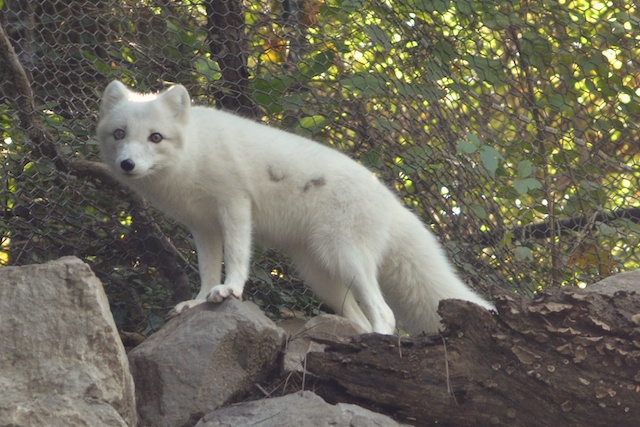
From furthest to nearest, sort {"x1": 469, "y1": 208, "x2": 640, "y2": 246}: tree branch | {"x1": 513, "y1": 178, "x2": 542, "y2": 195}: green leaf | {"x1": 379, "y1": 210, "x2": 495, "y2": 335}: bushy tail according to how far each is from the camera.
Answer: {"x1": 469, "y1": 208, "x2": 640, "y2": 246}: tree branch < {"x1": 513, "y1": 178, "x2": 542, "y2": 195}: green leaf < {"x1": 379, "y1": 210, "x2": 495, "y2": 335}: bushy tail

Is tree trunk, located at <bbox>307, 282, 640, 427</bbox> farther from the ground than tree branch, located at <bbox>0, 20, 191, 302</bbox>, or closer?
farther from the ground

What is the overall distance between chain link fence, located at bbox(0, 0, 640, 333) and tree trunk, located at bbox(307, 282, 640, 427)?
1.73 m

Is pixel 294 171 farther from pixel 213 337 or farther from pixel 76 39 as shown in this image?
pixel 76 39

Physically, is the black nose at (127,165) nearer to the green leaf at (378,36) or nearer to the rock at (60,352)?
the rock at (60,352)

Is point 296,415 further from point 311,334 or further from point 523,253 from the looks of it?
point 523,253

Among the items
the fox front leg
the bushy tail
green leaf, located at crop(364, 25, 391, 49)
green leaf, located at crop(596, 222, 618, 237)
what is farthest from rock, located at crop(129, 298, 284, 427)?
green leaf, located at crop(596, 222, 618, 237)

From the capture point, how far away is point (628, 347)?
3184 millimetres

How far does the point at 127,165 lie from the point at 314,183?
2.80 feet

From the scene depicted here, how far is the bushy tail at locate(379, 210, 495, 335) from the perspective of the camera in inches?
166

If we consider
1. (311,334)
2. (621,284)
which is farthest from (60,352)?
(621,284)

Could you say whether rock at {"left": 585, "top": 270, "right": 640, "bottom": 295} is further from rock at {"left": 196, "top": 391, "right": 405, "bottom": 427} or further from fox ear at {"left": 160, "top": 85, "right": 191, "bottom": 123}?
fox ear at {"left": 160, "top": 85, "right": 191, "bottom": 123}

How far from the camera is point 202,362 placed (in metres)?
3.44

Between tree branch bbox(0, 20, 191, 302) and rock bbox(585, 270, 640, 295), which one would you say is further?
tree branch bbox(0, 20, 191, 302)

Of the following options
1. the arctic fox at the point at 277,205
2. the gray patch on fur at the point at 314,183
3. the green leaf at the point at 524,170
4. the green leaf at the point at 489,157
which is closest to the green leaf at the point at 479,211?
the green leaf at the point at 524,170
